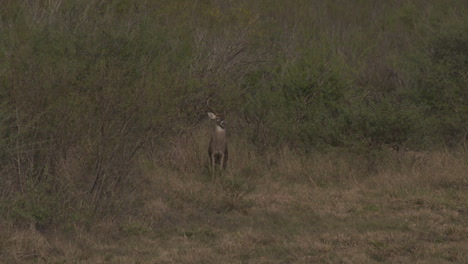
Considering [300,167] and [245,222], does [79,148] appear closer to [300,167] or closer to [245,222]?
[245,222]

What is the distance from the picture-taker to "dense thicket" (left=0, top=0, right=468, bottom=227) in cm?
763

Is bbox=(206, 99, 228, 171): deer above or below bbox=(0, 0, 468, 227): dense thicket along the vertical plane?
below

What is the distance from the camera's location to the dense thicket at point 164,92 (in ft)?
25.0

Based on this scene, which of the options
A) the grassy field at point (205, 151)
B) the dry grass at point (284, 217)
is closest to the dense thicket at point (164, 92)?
the grassy field at point (205, 151)

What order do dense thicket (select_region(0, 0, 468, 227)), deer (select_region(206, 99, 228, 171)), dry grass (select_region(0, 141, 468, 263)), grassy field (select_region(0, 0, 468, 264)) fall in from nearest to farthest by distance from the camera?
dry grass (select_region(0, 141, 468, 263))
grassy field (select_region(0, 0, 468, 264))
dense thicket (select_region(0, 0, 468, 227))
deer (select_region(206, 99, 228, 171))

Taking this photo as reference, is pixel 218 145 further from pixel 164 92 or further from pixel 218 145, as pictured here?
pixel 164 92

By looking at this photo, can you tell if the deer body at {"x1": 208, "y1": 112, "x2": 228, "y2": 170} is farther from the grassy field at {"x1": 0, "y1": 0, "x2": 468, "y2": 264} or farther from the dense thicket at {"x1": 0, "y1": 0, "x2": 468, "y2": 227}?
the dense thicket at {"x1": 0, "y1": 0, "x2": 468, "y2": 227}

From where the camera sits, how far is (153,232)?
7867 mm

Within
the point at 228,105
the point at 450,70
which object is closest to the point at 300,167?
the point at 228,105

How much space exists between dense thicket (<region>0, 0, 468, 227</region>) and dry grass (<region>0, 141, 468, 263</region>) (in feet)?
1.49

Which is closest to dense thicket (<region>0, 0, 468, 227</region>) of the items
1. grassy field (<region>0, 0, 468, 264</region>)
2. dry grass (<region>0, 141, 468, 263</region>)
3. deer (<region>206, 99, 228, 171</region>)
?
grassy field (<region>0, 0, 468, 264</region>)

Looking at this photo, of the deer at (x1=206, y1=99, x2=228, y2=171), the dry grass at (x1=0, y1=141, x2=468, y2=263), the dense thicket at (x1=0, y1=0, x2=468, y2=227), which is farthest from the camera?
the deer at (x1=206, y1=99, x2=228, y2=171)

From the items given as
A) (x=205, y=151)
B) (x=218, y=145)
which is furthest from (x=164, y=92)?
(x=205, y=151)

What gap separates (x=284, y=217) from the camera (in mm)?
8500
